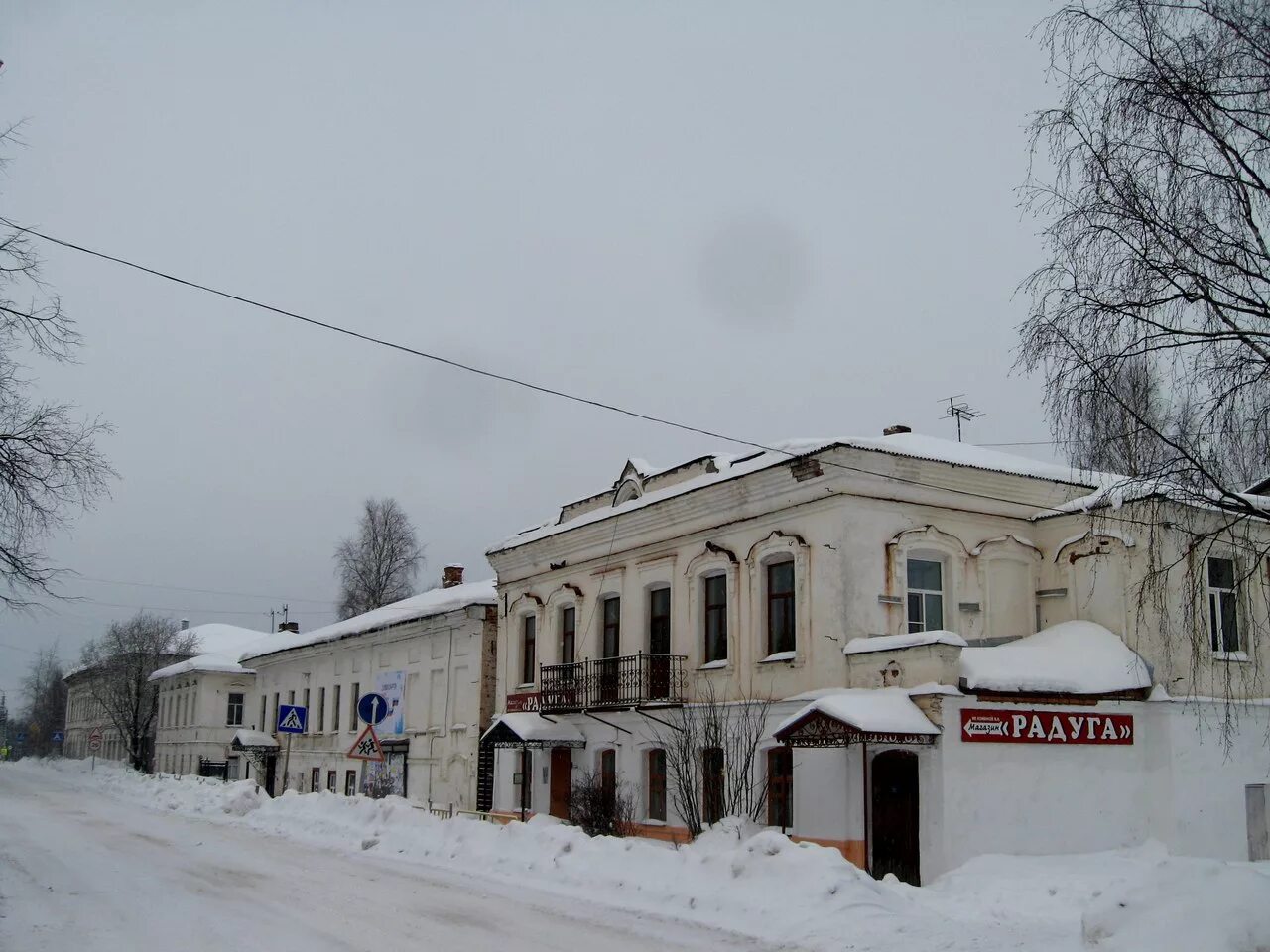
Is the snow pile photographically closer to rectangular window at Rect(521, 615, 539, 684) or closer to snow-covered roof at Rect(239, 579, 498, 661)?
rectangular window at Rect(521, 615, 539, 684)

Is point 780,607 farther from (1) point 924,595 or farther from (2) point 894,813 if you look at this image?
(2) point 894,813

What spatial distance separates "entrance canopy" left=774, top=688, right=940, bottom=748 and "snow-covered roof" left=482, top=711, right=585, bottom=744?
9.07m

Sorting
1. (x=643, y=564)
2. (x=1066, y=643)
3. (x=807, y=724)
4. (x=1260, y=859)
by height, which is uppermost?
(x=643, y=564)

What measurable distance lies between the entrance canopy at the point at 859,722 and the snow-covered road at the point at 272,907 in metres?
4.92

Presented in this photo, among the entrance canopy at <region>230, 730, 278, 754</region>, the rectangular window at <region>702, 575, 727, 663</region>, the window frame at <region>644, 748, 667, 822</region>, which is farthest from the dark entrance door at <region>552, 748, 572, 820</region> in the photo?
the entrance canopy at <region>230, 730, 278, 754</region>

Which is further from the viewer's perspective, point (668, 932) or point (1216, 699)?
point (1216, 699)

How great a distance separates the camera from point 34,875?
54.7 ft

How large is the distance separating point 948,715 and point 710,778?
5832mm

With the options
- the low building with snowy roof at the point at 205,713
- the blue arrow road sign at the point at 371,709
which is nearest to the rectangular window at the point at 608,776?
the blue arrow road sign at the point at 371,709

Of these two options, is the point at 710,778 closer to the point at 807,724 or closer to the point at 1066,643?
the point at 807,724

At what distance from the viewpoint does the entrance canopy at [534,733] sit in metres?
26.5

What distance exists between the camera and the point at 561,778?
27969mm

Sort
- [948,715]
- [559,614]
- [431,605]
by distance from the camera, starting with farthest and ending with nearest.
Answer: [431,605], [559,614], [948,715]

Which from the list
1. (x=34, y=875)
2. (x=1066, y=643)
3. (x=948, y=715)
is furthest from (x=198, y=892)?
(x=1066, y=643)
